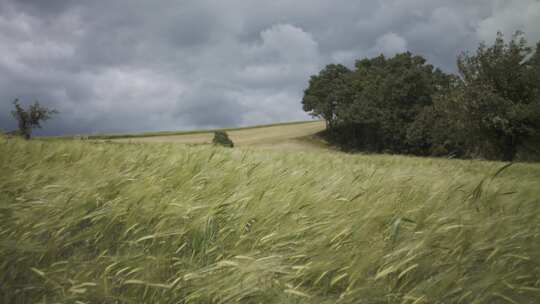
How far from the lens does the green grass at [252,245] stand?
1.30 metres

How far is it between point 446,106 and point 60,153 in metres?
29.7

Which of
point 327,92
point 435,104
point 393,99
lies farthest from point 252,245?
point 327,92

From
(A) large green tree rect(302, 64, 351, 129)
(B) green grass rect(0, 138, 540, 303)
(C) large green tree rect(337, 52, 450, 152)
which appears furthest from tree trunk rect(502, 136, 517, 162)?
(B) green grass rect(0, 138, 540, 303)

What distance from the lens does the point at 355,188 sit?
2.65 m

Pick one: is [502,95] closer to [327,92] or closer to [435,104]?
[435,104]

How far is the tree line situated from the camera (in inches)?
970

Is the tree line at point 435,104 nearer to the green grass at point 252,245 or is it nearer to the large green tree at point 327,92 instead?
the large green tree at point 327,92

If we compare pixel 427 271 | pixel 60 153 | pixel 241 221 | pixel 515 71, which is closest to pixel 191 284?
pixel 241 221

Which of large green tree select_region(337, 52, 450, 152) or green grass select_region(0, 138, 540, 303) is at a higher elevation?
large green tree select_region(337, 52, 450, 152)

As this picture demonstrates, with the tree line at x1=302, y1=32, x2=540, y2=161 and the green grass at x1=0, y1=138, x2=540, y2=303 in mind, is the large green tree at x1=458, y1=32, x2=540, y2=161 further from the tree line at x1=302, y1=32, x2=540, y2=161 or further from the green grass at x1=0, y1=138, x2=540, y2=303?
the green grass at x1=0, y1=138, x2=540, y2=303

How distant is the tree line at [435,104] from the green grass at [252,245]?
8062 mm

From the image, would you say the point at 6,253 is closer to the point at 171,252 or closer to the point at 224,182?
the point at 171,252

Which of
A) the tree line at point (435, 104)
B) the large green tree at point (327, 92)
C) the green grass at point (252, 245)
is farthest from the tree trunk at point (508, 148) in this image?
the green grass at point (252, 245)

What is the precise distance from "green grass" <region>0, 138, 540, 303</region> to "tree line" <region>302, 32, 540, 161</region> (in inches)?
317
